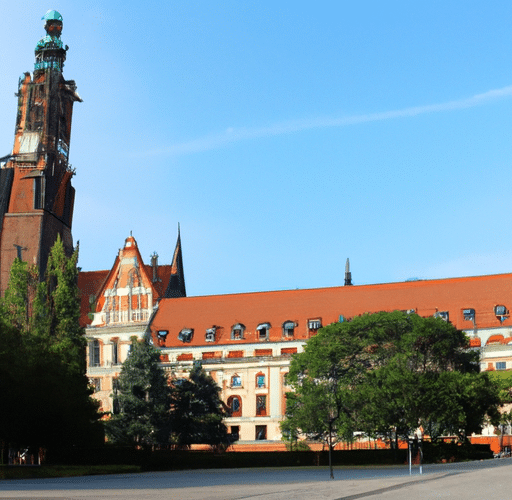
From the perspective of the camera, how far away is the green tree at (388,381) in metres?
68.0

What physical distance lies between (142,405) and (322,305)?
Answer: 1233 inches

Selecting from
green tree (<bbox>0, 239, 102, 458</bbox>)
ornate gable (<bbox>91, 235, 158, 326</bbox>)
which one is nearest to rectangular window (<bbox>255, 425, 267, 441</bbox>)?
ornate gable (<bbox>91, 235, 158, 326</bbox>)

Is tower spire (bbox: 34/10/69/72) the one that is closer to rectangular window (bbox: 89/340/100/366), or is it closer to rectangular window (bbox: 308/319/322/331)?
rectangular window (bbox: 89/340/100/366)

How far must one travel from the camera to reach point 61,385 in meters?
61.6

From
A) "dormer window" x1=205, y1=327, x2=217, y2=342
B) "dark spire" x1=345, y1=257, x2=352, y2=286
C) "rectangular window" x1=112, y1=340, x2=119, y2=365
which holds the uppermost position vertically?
"dark spire" x1=345, y1=257, x2=352, y2=286

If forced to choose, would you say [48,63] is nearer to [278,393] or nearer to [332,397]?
[278,393]

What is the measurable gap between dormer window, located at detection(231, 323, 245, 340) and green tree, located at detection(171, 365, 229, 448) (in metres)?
20.2

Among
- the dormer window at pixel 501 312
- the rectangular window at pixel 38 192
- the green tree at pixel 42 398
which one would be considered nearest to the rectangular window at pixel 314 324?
the dormer window at pixel 501 312

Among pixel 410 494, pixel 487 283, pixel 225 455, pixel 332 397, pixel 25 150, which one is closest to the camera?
pixel 410 494

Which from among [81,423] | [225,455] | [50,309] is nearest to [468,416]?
[225,455]

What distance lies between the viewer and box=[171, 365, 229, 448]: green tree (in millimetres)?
79625

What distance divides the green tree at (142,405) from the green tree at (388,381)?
11.0 m

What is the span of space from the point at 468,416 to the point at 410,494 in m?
40.6

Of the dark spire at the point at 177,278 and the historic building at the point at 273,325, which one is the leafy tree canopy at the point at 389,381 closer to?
the historic building at the point at 273,325
